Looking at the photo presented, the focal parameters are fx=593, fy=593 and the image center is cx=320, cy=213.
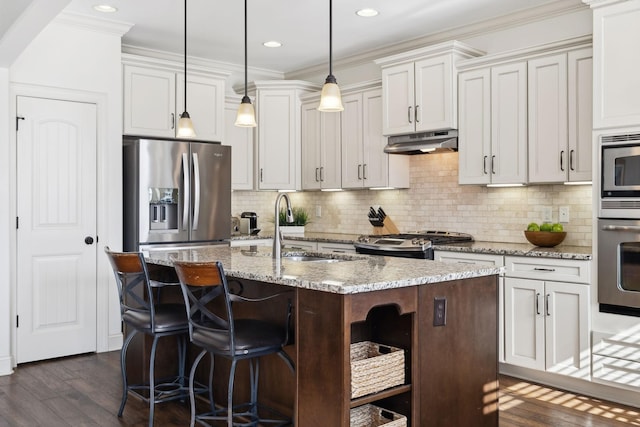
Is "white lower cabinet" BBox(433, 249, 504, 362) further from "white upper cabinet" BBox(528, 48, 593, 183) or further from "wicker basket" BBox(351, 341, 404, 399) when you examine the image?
"wicker basket" BBox(351, 341, 404, 399)

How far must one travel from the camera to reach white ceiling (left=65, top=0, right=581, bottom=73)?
451 centimetres

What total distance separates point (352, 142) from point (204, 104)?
146 cm

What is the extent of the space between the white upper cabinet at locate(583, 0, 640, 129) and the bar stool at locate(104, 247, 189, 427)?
9.27 ft

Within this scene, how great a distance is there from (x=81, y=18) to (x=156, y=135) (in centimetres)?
112

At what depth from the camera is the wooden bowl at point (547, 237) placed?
4.24 m

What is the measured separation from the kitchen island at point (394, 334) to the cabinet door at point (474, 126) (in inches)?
69.4

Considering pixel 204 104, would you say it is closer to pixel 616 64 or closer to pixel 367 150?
pixel 367 150

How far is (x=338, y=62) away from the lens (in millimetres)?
6215

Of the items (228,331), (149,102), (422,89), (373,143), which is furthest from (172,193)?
(228,331)

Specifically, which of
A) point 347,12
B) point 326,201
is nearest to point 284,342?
point 347,12

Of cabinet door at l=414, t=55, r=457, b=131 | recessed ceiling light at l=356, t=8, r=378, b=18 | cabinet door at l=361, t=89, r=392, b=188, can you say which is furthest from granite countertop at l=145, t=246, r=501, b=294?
recessed ceiling light at l=356, t=8, r=378, b=18

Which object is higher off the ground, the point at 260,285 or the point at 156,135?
the point at 156,135

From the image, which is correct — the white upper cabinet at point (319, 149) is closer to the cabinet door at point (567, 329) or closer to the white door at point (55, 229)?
the white door at point (55, 229)

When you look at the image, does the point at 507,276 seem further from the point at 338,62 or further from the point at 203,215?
the point at 338,62
